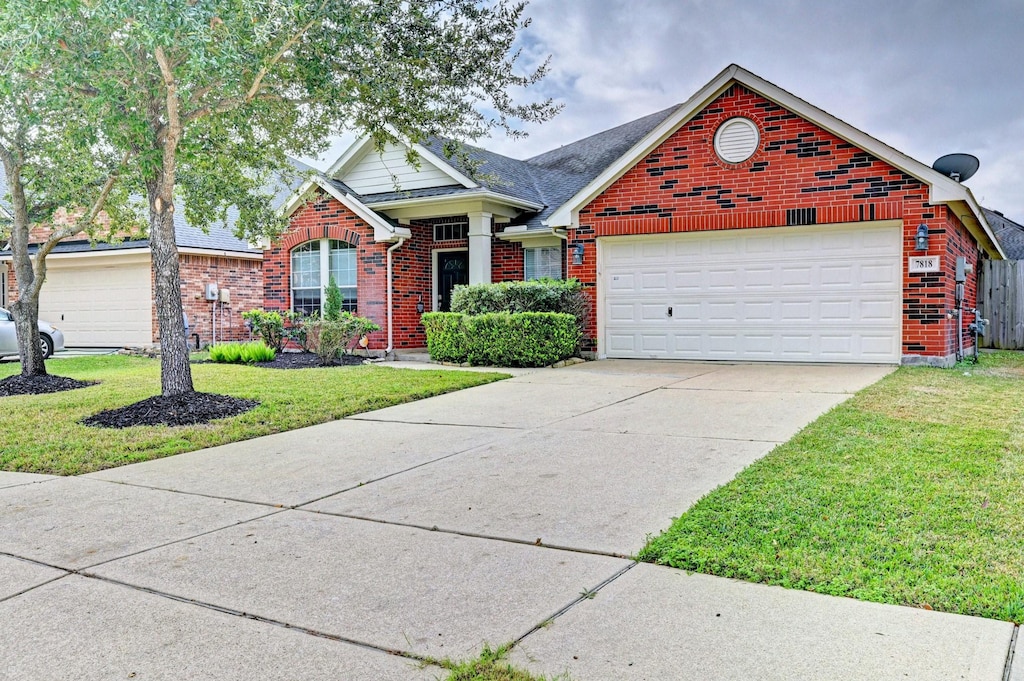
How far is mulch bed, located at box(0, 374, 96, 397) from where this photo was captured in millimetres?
10758

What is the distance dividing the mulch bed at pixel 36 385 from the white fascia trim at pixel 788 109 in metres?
8.42

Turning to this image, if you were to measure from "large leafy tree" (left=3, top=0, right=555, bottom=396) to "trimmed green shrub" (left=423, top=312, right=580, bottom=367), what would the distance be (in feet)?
13.5

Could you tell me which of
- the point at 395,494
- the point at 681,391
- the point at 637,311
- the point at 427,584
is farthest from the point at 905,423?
the point at 637,311

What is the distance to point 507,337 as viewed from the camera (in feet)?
42.6

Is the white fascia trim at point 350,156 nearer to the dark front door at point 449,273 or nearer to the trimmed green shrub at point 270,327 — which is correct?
the dark front door at point 449,273

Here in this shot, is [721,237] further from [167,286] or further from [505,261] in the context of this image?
[167,286]

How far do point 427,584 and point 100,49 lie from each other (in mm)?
6624

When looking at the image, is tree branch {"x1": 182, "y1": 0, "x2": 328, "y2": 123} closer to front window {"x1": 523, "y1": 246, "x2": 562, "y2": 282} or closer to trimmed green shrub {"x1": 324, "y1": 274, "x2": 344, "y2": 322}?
trimmed green shrub {"x1": 324, "y1": 274, "x2": 344, "y2": 322}

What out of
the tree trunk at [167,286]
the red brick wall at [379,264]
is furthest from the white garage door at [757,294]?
the tree trunk at [167,286]

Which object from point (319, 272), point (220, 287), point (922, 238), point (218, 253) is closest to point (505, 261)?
point (319, 272)

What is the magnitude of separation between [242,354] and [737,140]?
9822 mm

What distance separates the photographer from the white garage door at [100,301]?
65.9 ft

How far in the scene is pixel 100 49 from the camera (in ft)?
24.2

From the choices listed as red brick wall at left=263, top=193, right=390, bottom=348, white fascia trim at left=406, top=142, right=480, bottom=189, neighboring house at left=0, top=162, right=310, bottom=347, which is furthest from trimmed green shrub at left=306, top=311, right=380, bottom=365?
neighboring house at left=0, top=162, right=310, bottom=347
